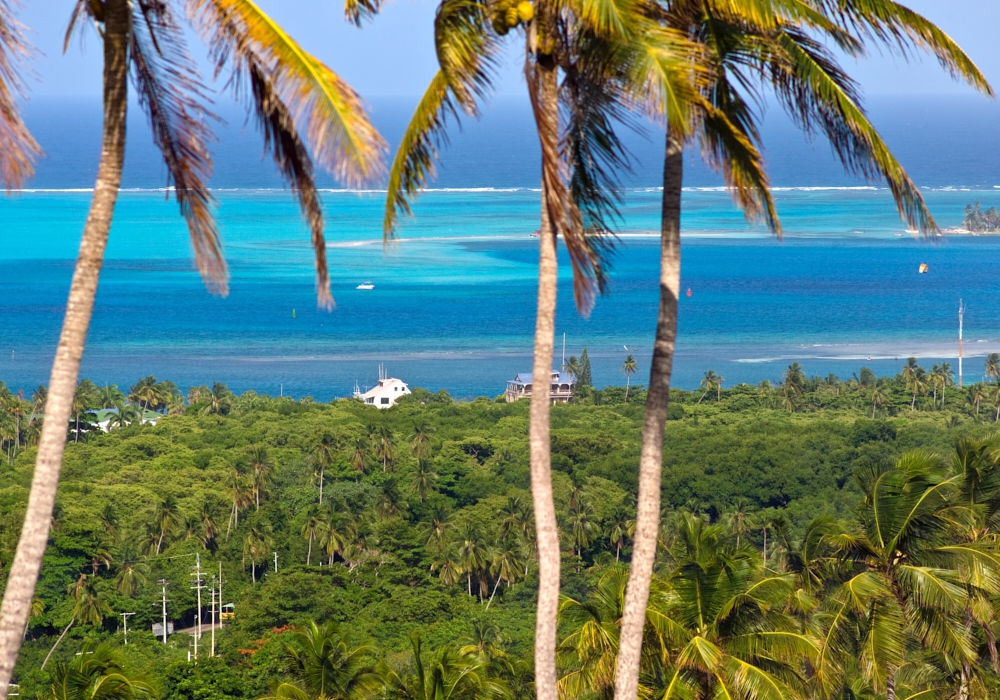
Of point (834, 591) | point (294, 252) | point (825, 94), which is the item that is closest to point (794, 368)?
point (834, 591)

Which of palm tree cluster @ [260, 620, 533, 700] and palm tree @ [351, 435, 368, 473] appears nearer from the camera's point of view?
palm tree cluster @ [260, 620, 533, 700]

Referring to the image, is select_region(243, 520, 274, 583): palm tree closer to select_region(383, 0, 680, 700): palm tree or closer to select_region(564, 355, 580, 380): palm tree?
select_region(383, 0, 680, 700): palm tree

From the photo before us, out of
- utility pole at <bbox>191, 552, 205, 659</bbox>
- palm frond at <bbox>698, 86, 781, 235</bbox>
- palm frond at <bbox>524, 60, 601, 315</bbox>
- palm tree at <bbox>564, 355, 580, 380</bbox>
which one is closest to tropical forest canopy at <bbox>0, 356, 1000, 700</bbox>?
utility pole at <bbox>191, 552, 205, 659</bbox>

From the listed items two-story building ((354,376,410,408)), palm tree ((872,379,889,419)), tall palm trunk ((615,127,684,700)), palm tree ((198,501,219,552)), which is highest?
tall palm trunk ((615,127,684,700))

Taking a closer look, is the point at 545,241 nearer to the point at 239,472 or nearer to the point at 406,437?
the point at 239,472

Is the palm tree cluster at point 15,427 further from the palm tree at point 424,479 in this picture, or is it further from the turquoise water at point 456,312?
the turquoise water at point 456,312

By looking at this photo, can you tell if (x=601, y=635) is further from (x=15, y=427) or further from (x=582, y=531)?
(x=15, y=427)

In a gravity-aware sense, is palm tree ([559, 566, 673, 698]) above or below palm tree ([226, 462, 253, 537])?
above
